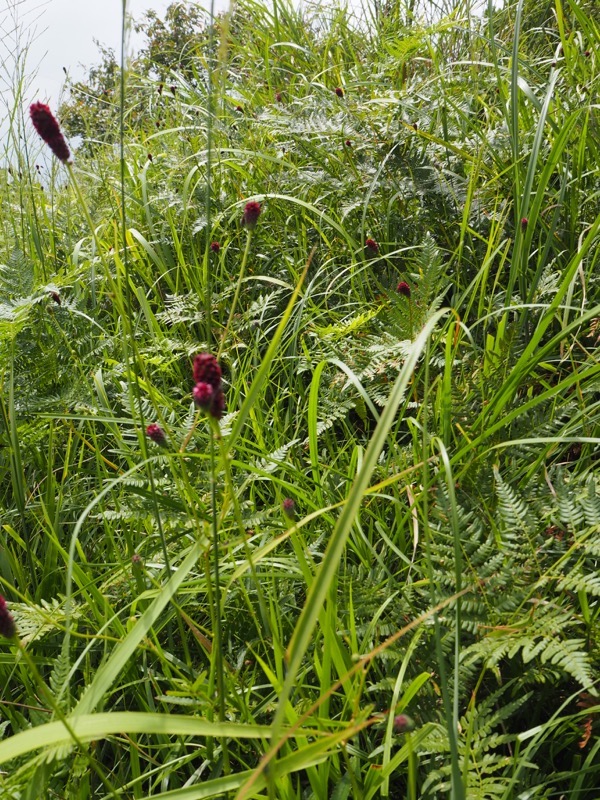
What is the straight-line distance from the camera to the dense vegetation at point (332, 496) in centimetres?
81

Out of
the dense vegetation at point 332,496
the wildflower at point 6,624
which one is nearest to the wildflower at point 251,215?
the dense vegetation at point 332,496

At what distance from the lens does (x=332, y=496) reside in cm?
126

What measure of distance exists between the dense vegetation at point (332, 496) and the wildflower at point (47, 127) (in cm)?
8

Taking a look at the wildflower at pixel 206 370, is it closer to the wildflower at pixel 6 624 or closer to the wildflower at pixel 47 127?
the wildflower at pixel 6 624

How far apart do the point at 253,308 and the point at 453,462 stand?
883 millimetres

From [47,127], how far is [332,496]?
81cm

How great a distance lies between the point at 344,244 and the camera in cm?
209

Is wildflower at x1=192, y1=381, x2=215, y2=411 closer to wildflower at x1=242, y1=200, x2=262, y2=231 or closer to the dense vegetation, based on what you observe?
the dense vegetation

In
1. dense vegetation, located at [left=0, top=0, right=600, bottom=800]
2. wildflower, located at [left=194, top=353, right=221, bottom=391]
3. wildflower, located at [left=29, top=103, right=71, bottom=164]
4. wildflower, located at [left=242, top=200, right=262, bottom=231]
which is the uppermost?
wildflower, located at [left=29, top=103, right=71, bottom=164]

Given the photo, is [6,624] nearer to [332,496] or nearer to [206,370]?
[206,370]

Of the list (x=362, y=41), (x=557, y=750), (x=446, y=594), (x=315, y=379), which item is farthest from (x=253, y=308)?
(x=362, y=41)

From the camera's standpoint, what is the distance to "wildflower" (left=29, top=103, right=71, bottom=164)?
895mm

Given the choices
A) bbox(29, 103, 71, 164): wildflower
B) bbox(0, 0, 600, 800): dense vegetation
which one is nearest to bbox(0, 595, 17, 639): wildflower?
bbox(0, 0, 600, 800): dense vegetation

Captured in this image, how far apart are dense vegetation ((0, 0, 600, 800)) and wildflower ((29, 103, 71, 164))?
84 millimetres
